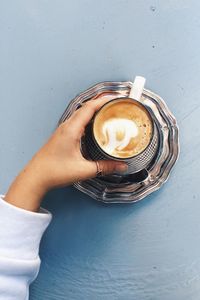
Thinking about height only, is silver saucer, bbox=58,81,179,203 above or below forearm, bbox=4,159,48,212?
above

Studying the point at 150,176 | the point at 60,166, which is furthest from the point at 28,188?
the point at 150,176

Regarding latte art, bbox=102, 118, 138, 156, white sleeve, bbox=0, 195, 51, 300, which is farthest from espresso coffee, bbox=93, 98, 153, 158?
white sleeve, bbox=0, 195, 51, 300

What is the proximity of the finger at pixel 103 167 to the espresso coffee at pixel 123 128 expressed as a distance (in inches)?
0.6

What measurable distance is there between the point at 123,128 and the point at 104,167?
0.17ft

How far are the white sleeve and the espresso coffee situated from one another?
12cm

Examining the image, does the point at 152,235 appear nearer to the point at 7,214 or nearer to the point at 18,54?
the point at 7,214

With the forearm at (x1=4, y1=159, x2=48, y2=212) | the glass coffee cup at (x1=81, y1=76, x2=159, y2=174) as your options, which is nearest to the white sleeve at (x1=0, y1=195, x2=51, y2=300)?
the forearm at (x1=4, y1=159, x2=48, y2=212)

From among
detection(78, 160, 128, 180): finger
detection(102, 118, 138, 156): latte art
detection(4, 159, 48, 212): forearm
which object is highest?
detection(102, 118, 138, 156): latte art

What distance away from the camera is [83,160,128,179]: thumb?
1.98ft

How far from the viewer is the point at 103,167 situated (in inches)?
23.9

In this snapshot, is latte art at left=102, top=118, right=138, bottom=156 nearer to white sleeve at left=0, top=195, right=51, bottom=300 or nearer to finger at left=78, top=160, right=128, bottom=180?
finger at left=78, top=160, right=128, bottom=180

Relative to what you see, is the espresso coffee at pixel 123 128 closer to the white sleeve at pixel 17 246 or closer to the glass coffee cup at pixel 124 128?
the glass coffee cup at pixel 124 128

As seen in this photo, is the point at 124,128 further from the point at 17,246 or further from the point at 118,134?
the point at 17,246

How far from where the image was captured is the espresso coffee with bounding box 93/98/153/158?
598 millimetres
